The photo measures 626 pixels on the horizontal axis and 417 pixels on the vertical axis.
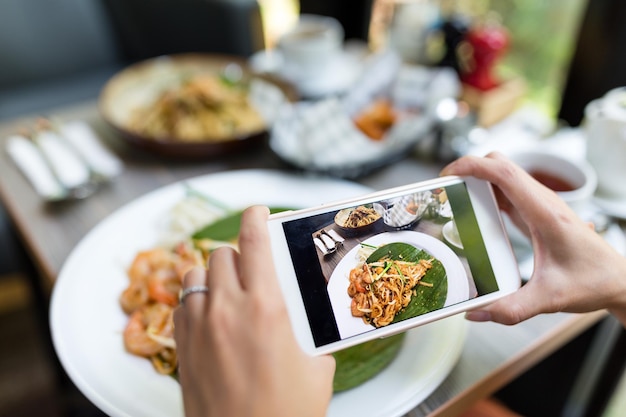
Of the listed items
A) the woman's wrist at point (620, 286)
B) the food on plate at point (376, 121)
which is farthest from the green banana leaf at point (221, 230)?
the woman's wrist at point (620, 286)

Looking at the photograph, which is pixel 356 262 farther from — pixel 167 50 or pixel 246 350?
pixel 167 50

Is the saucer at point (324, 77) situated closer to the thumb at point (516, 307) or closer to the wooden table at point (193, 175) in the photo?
the wooden table at point (193, 175)

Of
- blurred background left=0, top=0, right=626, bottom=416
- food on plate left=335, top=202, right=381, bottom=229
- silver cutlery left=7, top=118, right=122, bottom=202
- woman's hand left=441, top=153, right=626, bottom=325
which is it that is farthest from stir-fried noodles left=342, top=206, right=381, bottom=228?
blurred background left=0, top=0, right=626, bottom=416

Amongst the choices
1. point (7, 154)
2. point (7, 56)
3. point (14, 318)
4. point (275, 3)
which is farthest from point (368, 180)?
point (275, 3)

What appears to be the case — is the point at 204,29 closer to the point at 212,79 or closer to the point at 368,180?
the point at 212,79

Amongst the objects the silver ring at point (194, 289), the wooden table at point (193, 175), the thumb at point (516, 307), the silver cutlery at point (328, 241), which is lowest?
the wooden table at point (193, 175)

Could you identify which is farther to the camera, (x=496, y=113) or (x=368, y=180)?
(x=496, y=113)

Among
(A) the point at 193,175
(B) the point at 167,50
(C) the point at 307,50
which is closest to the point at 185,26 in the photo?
(B) the point at 167,50
